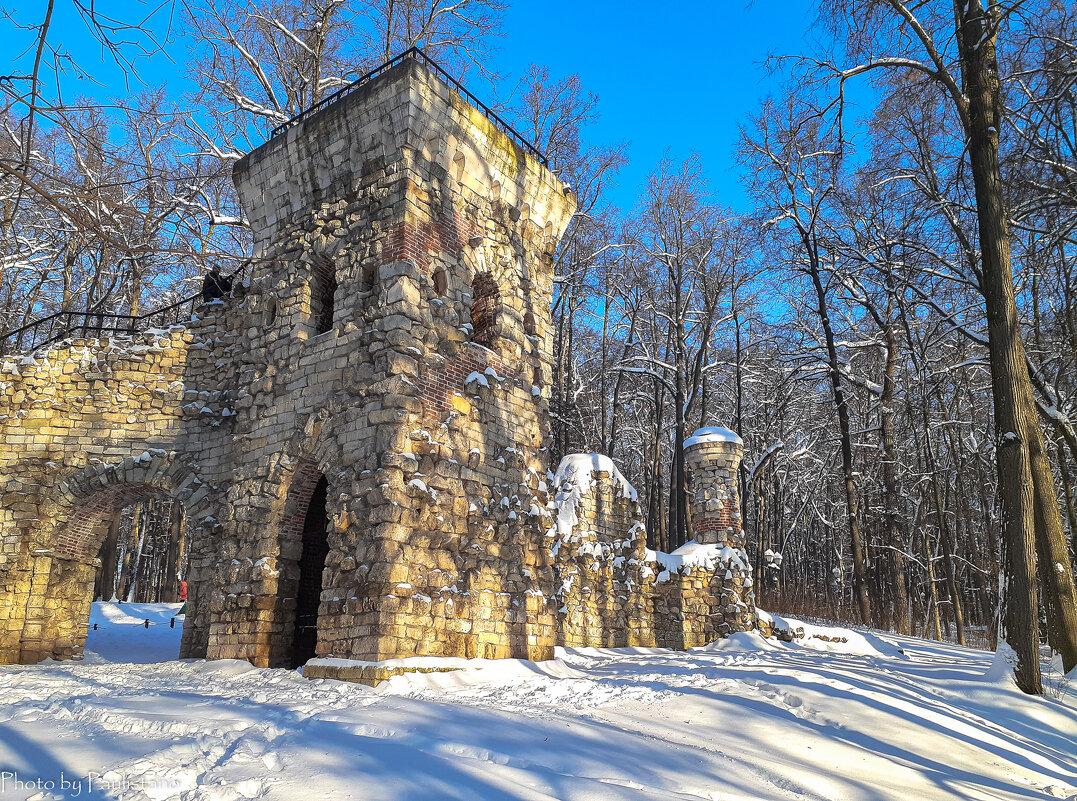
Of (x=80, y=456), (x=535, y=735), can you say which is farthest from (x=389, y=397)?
(x=80, y=456)

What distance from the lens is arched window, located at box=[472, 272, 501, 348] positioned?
1059cm

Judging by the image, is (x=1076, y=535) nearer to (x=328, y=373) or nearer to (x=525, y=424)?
(x=525, y=424)

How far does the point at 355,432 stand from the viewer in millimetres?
8820

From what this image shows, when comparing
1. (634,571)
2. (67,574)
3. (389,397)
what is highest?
(389,397)

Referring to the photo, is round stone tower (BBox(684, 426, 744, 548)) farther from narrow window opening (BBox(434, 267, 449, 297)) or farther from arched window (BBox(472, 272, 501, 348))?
narrow window opening (BBox(434, 267, 449, 297))

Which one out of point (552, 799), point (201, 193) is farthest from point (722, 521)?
point (201, 193)

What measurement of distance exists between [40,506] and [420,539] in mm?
7492

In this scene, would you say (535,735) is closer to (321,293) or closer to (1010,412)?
(1010,412)

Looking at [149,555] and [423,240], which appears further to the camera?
[149,555]

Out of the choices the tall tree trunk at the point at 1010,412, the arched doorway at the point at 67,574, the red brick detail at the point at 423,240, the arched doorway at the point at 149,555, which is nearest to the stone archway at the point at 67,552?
the arched doorway at the point at 67,574

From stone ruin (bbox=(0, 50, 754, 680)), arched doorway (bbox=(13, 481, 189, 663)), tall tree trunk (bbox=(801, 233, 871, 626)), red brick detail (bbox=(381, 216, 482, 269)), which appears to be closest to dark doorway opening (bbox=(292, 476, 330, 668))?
stone ruin (bbox=(0, 50, 754, 680))

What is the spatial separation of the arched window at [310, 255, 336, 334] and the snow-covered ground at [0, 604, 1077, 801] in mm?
4763

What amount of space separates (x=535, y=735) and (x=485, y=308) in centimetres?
709

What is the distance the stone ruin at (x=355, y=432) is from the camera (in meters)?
8.61
